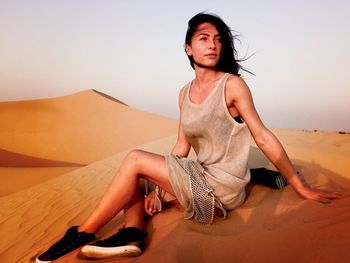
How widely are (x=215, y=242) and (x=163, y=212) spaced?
0.84 m

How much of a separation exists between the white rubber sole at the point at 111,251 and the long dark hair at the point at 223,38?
1.66 m

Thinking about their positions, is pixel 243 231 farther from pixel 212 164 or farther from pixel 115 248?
pixel 115 248

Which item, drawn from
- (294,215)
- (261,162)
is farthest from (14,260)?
(261,162)

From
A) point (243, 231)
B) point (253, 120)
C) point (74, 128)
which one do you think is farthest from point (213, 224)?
point (74, 128)

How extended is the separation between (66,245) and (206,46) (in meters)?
1.99

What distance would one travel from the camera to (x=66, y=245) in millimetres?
2627

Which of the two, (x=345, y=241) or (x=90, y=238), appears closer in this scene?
(x=345, y=241)

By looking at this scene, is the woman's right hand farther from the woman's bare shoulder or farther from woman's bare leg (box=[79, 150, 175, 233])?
the woman's bare shoulder

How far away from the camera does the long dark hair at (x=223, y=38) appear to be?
2824 mm

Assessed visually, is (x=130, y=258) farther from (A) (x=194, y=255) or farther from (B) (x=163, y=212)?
(B) (x=163, y=212)

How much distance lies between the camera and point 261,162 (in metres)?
5.86

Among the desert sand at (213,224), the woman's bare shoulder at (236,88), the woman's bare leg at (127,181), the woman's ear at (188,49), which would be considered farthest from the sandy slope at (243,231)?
the woman's ear at (188,49)

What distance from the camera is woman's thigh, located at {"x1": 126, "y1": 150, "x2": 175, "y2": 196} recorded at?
8.79 feet

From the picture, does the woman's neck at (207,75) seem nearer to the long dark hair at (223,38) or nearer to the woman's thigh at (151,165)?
the long dark hair at (223,38)
